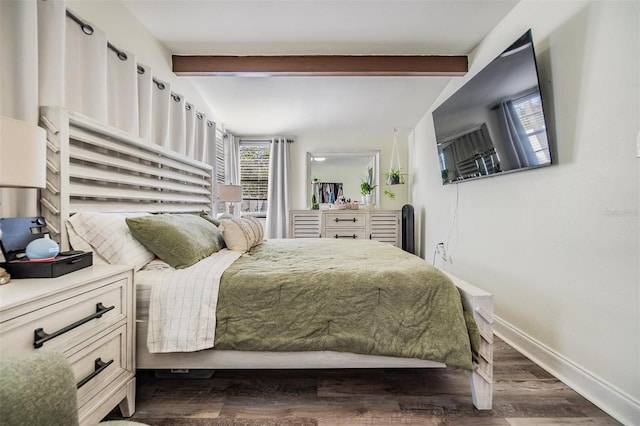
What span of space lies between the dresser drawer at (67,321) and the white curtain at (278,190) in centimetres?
365

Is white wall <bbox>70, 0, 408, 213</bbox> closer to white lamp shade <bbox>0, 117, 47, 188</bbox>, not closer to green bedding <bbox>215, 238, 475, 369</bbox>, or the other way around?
white lamp shade <bbox>0, 117, 47, 188</bbox>

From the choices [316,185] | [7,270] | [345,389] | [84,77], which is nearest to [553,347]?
[345,389]

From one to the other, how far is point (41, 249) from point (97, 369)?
525 millimetres

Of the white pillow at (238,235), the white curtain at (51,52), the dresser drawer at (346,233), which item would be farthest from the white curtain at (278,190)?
the white curtain at (51,52)

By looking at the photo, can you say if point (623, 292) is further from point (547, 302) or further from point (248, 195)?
point (248, 195)

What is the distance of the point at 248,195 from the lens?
5.21 m

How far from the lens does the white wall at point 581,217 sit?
4.37 feet

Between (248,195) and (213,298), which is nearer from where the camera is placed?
(213,298)

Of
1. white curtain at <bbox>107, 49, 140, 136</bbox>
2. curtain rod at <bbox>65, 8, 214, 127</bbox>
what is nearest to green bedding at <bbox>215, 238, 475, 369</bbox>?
white curtain at <bbox>107, 49, 140, 136</bbox>

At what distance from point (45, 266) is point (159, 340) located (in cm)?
57

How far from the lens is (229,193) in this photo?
3.79 metres

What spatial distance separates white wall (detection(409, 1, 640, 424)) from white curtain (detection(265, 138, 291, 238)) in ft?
10.9

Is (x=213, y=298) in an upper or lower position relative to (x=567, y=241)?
lower

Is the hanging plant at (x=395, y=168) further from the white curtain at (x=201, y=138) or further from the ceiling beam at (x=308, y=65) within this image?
the white curtain at (x=201, y=138)
